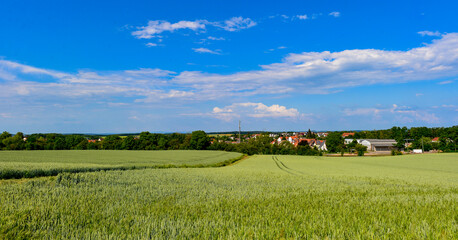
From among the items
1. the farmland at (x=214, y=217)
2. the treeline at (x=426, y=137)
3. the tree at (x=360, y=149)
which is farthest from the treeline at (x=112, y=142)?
the treeline at (x=426, y=137)

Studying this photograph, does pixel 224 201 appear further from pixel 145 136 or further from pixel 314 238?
pixel 145 136

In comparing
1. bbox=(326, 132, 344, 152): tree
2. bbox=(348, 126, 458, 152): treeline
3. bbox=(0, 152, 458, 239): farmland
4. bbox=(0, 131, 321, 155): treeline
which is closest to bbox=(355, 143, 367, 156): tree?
bbox=(326, 132, 344, 152): tree

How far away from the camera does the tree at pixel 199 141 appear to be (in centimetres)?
8859

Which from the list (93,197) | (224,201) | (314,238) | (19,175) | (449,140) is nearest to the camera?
(314,238)

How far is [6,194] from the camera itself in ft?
24.0

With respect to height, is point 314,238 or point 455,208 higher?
point 314,238

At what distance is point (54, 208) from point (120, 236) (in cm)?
298

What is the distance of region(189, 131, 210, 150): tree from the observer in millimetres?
88588

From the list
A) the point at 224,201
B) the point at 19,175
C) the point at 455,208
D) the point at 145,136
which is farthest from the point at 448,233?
the point at 145,136

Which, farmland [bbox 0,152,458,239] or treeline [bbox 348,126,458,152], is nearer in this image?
farmland [bbox 0,152,458,239]

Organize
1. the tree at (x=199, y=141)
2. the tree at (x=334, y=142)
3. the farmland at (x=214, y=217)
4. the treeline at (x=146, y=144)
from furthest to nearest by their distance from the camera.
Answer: the tree at (x=334, y=142), the tree at (x=199, y=141), the treeline at (x=146, y=144), the farmland at (x=214, y=217)

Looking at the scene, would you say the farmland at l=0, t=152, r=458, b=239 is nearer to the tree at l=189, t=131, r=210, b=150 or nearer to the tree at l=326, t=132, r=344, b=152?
the tree at l=189, t=131, r=210, b=150

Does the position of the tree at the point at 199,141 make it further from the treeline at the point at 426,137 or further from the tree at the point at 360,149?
the treeline at the point at 426,137

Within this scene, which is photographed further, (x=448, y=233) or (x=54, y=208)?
(x=54, y=208)
